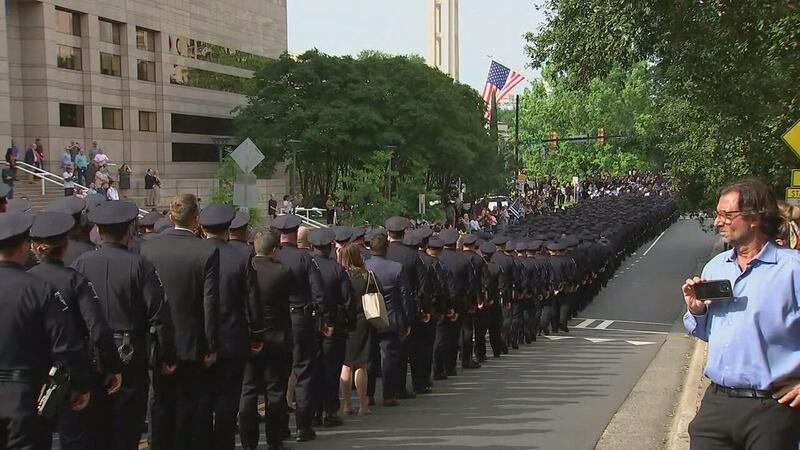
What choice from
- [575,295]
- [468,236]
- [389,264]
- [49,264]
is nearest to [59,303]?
[49,264]

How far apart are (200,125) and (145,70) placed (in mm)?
6450

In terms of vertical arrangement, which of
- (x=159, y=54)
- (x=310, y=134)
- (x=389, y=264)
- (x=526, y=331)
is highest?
(x=159, y=54)

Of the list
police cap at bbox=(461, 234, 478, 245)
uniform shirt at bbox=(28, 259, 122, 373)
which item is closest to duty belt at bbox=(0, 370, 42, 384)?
uniform shirt at bbox=(28, 259, 122, 373)

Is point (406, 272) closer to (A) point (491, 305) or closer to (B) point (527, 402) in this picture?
(B) point (527, 402)

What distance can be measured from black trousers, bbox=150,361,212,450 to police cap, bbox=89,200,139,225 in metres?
1.07

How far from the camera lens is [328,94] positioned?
46.8 metres

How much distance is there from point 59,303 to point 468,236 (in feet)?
31.3

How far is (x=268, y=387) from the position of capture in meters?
7.74

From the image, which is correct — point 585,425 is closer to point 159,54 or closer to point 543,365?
point 543,365

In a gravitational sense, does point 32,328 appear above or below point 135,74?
below

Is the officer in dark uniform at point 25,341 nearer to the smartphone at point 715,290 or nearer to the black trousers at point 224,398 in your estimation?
the black trousers at point 224,398

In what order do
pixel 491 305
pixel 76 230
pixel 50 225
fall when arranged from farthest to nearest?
pixel 491 305
pixel 76 230
pixel 50 225

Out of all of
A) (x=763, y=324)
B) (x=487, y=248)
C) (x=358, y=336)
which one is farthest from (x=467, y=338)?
(x=763, y=324)

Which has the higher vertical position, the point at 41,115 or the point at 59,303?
the point at 41,115
